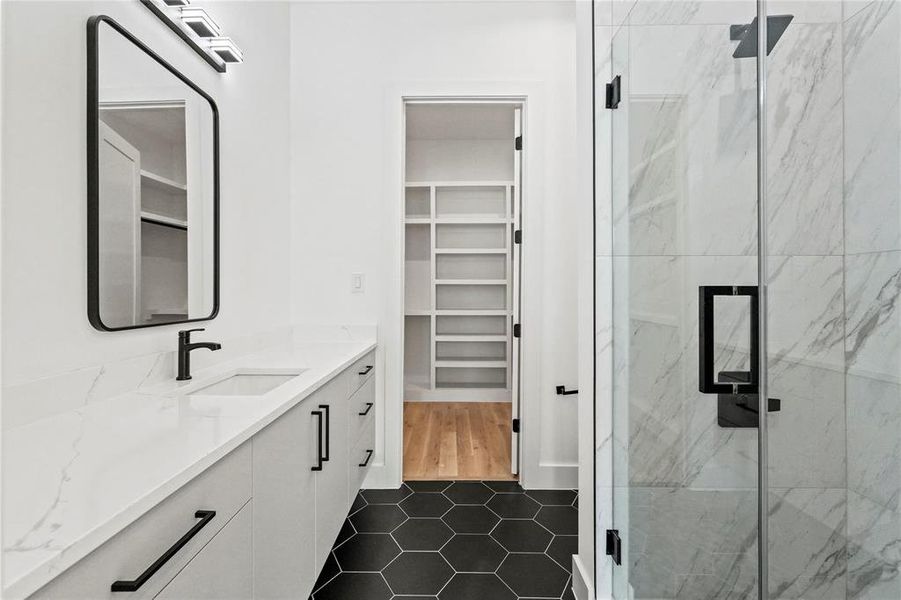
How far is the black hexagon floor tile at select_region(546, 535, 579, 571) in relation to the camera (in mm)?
1860

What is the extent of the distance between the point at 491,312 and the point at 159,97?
3.34 meters

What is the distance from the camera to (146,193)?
140cm

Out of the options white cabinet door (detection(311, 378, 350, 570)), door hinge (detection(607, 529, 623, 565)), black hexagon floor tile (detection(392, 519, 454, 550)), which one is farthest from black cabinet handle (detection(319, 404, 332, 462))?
door hinge (detection(607, 529, 623, 565))

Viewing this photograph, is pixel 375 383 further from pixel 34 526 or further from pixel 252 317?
pixel 34 526

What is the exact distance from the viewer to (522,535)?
2059mm

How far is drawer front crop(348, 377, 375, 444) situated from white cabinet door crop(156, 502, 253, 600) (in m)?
0.90

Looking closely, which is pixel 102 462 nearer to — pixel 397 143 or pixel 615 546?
pixel 615 546

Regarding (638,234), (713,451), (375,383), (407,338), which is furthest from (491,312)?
(713,451)

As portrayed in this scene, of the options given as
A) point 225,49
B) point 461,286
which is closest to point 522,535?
point 225,49

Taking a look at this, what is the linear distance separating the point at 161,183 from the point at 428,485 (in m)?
1.97

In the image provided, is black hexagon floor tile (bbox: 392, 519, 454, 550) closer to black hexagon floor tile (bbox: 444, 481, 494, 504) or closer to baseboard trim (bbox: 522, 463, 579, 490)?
black hexagon floor tile (bbox: 444, 481, 494, 504)

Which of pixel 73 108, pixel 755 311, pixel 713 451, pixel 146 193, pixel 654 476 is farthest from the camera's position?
pixel 146 193

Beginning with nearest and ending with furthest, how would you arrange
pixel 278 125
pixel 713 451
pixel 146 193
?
pixel 713 451
pixel 146 193
pixel 278 125

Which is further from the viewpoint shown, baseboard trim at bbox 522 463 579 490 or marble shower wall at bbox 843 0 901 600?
baseboard trim at bbox 522 463 579 490
